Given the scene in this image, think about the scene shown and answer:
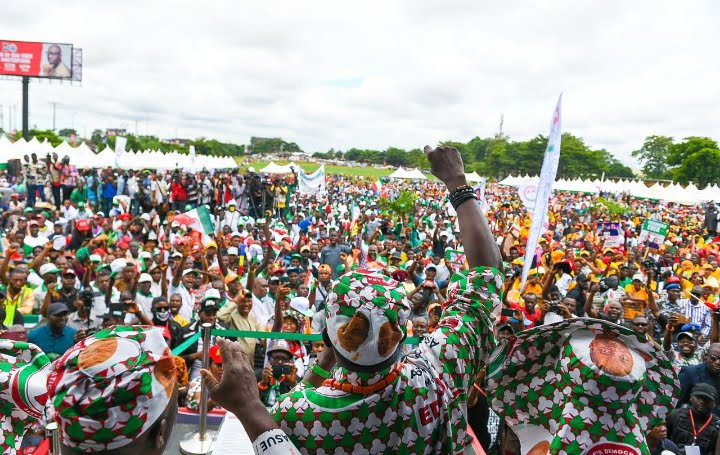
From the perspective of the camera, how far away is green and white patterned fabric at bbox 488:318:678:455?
59.3 inches

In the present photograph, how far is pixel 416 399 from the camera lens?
1.46 m

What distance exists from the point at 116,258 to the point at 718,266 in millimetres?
11734

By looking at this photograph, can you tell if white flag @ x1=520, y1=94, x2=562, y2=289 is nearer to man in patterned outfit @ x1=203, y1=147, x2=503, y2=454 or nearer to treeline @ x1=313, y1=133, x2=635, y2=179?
man in patterned outfit @ x1=203, y1=147, x2=503, y2=454

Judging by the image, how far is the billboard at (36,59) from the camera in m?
45.1

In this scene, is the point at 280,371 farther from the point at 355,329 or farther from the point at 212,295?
the point at 355,329

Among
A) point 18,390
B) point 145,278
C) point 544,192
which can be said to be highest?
point 544,192

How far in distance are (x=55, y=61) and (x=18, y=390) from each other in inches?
2116

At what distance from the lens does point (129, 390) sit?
119cm

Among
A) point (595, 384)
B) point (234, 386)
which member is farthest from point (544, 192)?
point (234, 386)

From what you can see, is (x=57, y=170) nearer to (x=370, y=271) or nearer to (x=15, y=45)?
(x=370, y=271)

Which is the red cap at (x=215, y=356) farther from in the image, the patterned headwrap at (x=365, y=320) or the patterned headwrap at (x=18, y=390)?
the patterned headwrap at (x=365, y=320)

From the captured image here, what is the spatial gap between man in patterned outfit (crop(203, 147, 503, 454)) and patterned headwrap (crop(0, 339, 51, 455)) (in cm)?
91

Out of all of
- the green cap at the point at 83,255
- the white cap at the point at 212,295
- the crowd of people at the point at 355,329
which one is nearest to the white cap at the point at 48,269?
the crowd of people at the point at 355,329

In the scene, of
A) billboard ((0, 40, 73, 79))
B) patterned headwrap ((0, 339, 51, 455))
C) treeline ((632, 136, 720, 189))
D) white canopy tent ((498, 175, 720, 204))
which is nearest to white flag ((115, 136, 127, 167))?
white canopy tent ((498, 175, 720, 204))
